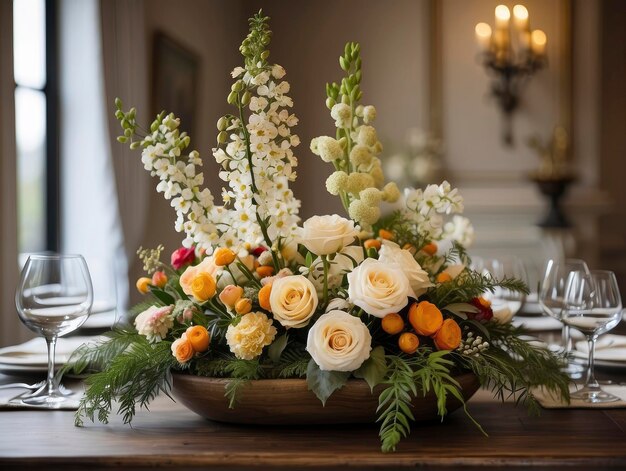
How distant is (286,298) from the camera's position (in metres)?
1.06

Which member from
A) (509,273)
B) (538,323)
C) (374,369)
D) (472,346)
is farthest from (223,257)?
(538,323)

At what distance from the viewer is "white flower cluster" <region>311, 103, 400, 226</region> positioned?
1166 millimetres

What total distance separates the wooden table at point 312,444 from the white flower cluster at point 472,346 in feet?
0.33

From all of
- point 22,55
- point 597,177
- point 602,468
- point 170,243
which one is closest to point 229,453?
point 602,468

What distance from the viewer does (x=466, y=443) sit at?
1.00 m

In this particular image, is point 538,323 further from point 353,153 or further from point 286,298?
point 286,298

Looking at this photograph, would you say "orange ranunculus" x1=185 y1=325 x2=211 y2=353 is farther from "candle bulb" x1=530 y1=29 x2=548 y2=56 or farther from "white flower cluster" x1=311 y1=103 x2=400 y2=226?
"candle bulb" x1=530 y1=29 x2=548 y2=56

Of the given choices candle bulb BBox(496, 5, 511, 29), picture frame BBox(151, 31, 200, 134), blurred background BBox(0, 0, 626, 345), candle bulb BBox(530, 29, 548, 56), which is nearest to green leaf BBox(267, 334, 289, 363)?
picture frame BBox(151, 31, 200, 134)

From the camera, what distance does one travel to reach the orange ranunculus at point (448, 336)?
106 cm

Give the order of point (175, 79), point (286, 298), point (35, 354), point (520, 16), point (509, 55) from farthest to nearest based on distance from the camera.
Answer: point (509, 55) → point (520, 16) → point (175, 79) → point (35, 354) → point (286, 298)

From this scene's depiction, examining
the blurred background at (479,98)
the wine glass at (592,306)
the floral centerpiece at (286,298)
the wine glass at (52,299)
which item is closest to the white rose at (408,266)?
the floral centerpiece at (286,298)

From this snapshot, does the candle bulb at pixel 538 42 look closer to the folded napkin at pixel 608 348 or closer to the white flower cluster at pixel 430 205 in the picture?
the folded napkin at pixel 608 348

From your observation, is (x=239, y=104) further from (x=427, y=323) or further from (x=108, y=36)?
(x=108, y=36)

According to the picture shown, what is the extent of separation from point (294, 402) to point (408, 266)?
24 centimetres
